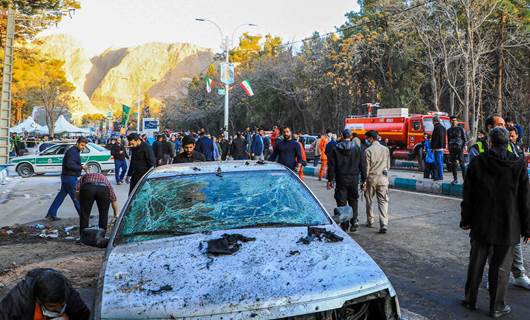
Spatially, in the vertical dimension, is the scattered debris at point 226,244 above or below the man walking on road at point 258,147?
below

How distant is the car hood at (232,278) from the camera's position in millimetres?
2746

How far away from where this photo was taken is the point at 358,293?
2.90m

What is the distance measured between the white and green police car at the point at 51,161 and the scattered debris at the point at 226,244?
1896 centimetres

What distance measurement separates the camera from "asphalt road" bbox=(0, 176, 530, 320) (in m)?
5.12

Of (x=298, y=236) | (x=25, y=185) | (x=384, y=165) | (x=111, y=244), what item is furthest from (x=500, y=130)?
(x=25, y=185)

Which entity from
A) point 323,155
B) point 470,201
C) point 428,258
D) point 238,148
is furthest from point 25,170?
point 470,201

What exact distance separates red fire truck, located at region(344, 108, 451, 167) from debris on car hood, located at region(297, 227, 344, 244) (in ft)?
62.6

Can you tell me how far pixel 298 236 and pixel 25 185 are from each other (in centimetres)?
1704

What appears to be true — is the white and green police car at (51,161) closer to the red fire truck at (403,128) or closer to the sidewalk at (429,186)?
the sidewalk at (429,186)

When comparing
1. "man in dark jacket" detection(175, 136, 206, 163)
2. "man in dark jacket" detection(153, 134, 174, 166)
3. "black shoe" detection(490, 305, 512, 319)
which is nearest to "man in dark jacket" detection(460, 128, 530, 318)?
"black shoe" detection(490, 305, 512, 319)

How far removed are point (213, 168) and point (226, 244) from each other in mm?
1430

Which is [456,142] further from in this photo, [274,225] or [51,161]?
[51,161]

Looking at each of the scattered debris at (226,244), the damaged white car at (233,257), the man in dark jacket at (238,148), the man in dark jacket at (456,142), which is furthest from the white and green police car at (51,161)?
the scattered debris at (226,244)

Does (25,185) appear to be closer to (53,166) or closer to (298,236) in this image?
(53,166)
